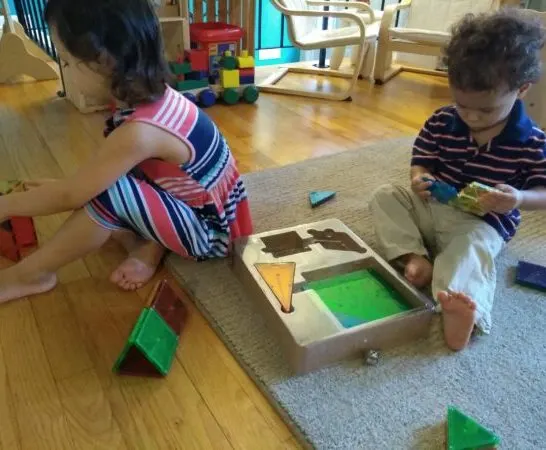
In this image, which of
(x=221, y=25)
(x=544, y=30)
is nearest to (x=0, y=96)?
(x=221, y=25)

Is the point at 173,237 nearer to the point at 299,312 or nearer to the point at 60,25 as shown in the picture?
the point at 299,312

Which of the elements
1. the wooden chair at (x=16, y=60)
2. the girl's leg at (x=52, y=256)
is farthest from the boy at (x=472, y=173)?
the wooden chair at (x=16, y=60)

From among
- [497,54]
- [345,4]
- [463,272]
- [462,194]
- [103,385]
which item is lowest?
[103,385]

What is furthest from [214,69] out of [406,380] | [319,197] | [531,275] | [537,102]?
[406,380]

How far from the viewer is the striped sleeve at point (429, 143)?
1.13 metres

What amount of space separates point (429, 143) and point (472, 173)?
117 mm

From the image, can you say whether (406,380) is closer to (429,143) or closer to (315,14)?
(429,143)

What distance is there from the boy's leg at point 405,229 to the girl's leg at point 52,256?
1.87ft

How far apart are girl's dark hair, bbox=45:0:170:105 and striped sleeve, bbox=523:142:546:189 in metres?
0.73

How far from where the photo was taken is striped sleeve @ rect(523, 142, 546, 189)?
1.02 meters

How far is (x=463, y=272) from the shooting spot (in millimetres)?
969

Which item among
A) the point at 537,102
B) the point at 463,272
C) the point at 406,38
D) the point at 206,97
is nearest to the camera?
the point at 463,272

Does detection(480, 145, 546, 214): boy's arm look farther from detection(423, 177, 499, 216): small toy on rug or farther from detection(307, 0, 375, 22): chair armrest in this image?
detection(307, 0, 375, 22): chair armrest

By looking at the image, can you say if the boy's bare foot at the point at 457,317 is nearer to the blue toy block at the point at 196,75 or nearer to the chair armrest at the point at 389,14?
the blue toy block at the point at 196,75
